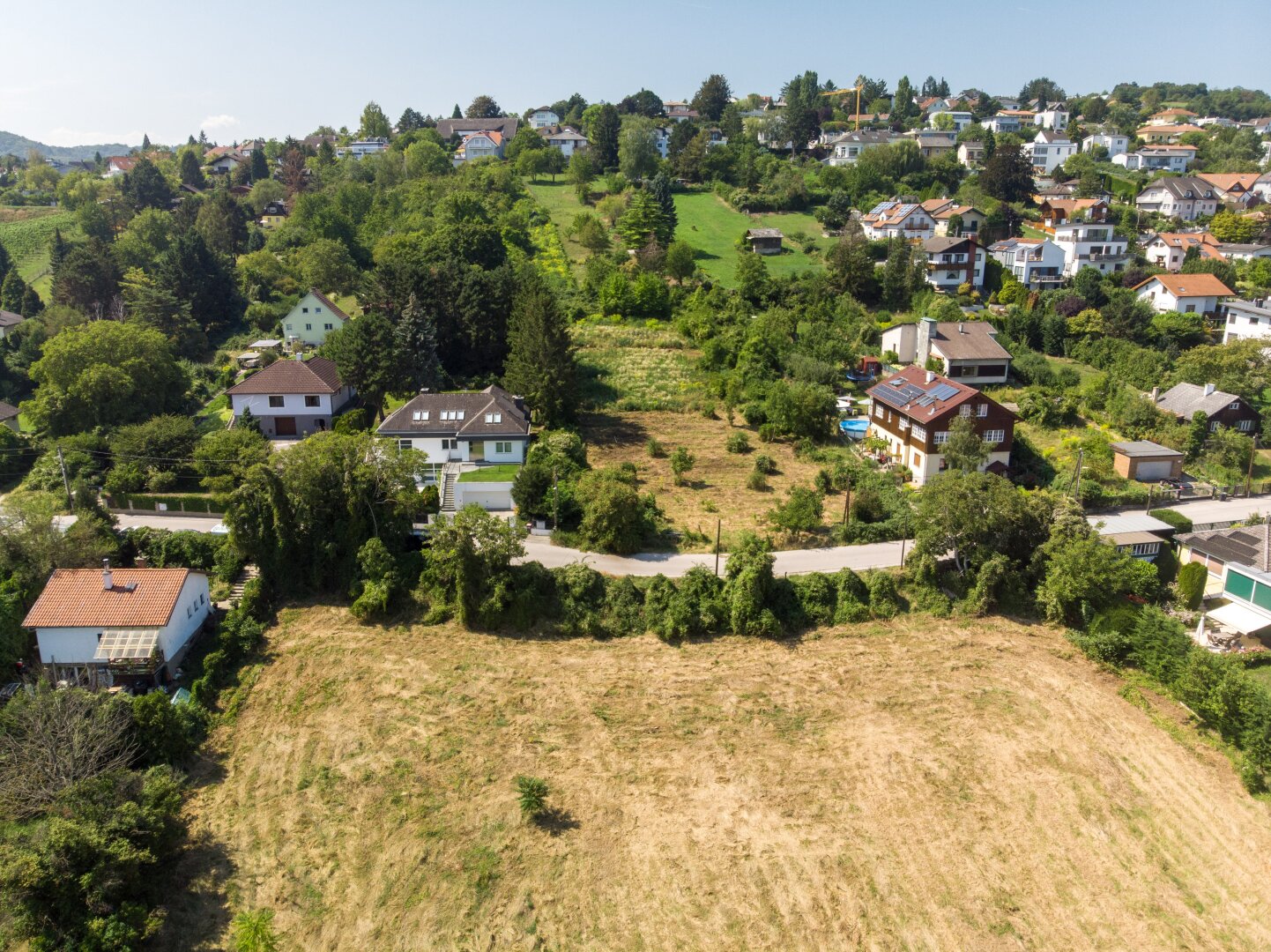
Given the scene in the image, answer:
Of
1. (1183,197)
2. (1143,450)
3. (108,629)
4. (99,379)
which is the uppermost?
(1183,197)

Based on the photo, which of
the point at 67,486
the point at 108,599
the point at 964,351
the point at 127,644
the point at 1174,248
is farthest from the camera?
the point at 1174,248

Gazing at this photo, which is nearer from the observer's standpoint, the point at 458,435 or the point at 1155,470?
the point at 458,435

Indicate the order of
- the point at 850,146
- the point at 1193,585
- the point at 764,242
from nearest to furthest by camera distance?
the point at 1193,585
the point at 764,242
the point at 850,146

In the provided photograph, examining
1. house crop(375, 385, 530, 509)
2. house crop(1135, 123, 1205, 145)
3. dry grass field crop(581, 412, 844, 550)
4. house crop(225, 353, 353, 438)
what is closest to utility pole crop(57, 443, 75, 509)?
house crop(225, 353, 353, 438)

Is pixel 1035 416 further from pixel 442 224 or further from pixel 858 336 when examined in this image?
pixel 442 224

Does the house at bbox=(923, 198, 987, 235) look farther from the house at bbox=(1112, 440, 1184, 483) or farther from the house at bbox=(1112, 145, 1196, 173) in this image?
the house at bbox=(1112, 145, 1196, 173)

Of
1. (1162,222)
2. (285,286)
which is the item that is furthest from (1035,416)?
(285,286)

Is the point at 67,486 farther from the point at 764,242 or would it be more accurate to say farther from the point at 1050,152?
the point at 1050,152

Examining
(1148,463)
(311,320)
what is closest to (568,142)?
Result: (311,320)
